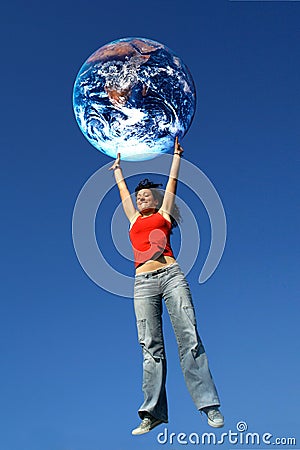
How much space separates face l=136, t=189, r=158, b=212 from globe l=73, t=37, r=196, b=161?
600 millimetres

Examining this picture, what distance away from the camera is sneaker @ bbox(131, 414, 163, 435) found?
470 inches

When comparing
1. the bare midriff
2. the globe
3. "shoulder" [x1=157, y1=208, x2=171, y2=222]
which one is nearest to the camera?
the bare midriff

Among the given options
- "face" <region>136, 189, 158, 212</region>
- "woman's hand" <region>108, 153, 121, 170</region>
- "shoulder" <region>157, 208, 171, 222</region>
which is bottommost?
"shoulder" <region>157, 208, 171, 222</region>

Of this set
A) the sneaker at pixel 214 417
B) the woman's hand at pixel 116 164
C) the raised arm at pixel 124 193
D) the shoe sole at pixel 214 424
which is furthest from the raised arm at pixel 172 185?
the shoe sole at pixel 214 424

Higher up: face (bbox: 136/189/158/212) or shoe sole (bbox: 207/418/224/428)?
face (bbox: 136/189/158/212)

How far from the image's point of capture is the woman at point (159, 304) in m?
12.1

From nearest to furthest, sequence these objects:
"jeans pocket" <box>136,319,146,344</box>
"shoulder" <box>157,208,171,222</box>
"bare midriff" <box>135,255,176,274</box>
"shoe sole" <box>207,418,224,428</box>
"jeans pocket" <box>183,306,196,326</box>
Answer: "shoe sole" <box>207,418,224,428</box> < "jeans pocket" <box>183,306,196,326</box> < "jeans pocket" <box>136,319,146,344</box> < "bare midriff" <box>135,255,176,274</box> < "shoulder" <box>157,208,171,222</box>

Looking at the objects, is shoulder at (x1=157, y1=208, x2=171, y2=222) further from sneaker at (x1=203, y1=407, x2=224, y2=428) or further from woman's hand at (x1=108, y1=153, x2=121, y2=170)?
sneaker at (x1=203, y1=407, x2=224, y2=428)

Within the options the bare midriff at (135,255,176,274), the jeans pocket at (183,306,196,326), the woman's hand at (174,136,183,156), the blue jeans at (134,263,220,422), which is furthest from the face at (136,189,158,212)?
the jeans pocket at (183,306,196,326)

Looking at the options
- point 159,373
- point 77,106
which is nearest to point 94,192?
point 77,106

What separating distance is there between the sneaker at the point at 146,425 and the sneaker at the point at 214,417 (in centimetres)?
75

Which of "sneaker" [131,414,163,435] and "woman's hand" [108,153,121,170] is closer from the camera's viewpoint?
"sneaker" [131,414,163,435]

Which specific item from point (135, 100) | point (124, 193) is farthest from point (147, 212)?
point (135, 100)

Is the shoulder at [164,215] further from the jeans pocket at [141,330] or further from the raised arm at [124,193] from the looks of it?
the jeans pocket at [141,330]
